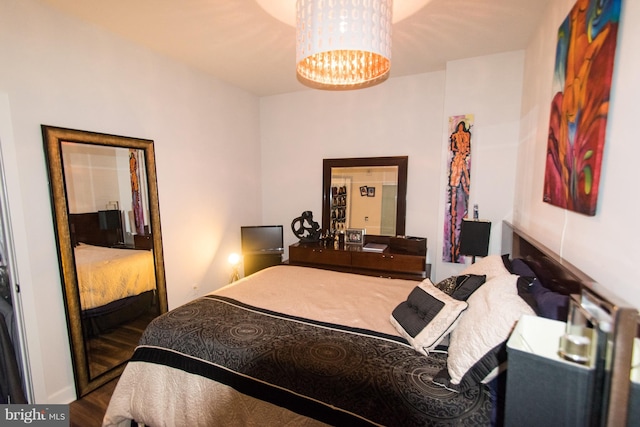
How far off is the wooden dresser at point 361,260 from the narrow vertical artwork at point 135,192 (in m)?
1.62

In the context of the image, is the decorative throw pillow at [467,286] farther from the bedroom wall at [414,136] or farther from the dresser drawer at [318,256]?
the dresser drawer at [318,256]

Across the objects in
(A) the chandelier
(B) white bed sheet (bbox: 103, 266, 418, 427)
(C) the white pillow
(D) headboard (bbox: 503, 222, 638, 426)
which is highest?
(A) the chandelier

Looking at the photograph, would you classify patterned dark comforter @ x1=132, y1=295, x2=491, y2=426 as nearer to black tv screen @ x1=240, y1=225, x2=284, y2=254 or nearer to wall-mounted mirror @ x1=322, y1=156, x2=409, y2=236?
black tv screen @ x1=240, y1=225, x2=284, y2=254

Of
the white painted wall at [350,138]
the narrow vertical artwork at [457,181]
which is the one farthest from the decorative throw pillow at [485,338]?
the white painted wall at [350,138]

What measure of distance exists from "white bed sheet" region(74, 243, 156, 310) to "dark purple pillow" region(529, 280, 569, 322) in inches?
115

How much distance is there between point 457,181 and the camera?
2912mm

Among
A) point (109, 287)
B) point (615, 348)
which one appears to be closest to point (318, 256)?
point (109, 287)

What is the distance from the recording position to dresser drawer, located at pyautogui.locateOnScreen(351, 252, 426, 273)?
2902 millimetres

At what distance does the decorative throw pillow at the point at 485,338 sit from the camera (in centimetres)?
110

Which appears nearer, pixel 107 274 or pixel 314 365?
pixel 314 365

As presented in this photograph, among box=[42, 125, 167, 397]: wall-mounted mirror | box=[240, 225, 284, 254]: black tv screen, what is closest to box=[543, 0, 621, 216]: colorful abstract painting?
box=[240, 225, 284, 254]: black tv screen

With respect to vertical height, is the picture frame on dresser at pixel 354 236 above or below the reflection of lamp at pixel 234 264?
above

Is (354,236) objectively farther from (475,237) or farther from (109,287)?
(109,287)

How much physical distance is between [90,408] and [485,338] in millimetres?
2670
